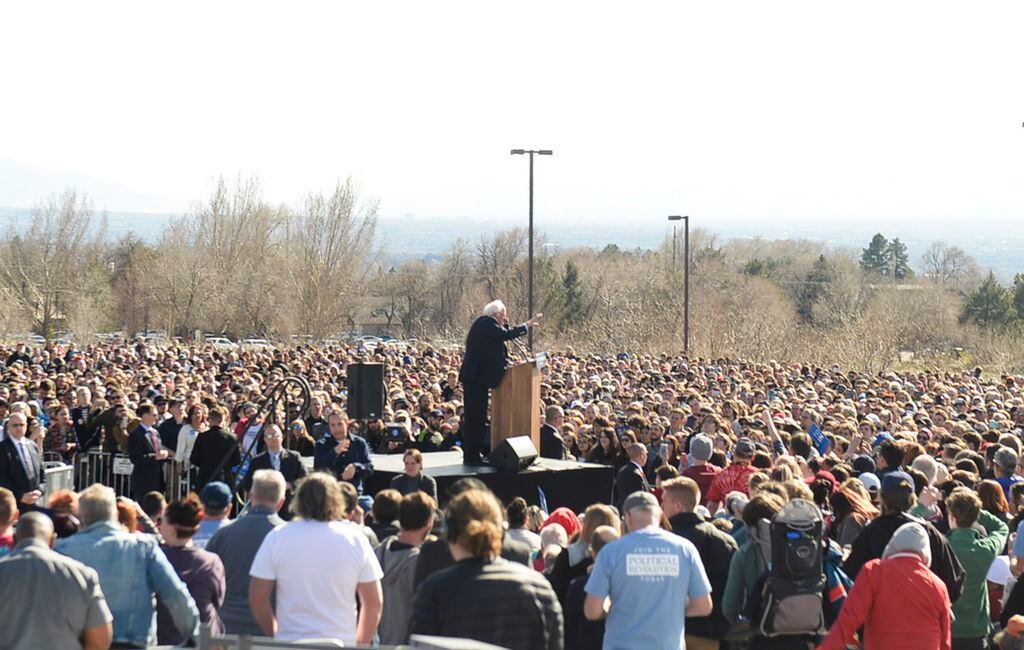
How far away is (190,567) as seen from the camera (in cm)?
638

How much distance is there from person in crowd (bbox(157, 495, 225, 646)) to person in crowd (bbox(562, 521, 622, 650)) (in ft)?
5.59

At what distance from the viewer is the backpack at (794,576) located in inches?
267

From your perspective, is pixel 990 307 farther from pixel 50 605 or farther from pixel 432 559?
pixel 50 605

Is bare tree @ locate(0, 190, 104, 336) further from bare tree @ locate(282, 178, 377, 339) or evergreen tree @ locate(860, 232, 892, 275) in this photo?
evergreen tree @ locate(860, 232, 892, 275)

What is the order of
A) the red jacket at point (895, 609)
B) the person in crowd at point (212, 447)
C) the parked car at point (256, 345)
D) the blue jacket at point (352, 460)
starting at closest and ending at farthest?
the red jacket at point (895, 609)
the blue jacket at point (352, 460)
the person in crowd at point (212, 447)
the parked car at point (256, 345)

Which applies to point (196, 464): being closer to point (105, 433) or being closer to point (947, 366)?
point (105, 433)

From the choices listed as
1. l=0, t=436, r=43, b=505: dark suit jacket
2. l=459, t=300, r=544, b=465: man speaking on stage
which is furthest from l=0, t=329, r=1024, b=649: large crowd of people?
l=459, t=300, r=544, b=465: man speaking on stage

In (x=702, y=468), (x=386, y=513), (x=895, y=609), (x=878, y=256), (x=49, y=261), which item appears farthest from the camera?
(x=878, y=256)

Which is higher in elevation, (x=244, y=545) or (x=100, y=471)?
(x=244, y=545)

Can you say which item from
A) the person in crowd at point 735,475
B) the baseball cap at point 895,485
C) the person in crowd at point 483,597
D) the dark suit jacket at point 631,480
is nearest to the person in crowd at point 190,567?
the person in crowd at point 483,597

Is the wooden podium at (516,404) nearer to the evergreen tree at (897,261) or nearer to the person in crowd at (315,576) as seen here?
the person in crowd at (315,576)

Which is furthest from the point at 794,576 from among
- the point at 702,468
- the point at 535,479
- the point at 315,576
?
the point at 535,479

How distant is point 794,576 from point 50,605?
3.51 meters

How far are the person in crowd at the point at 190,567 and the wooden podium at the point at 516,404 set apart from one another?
7926 millimetres
